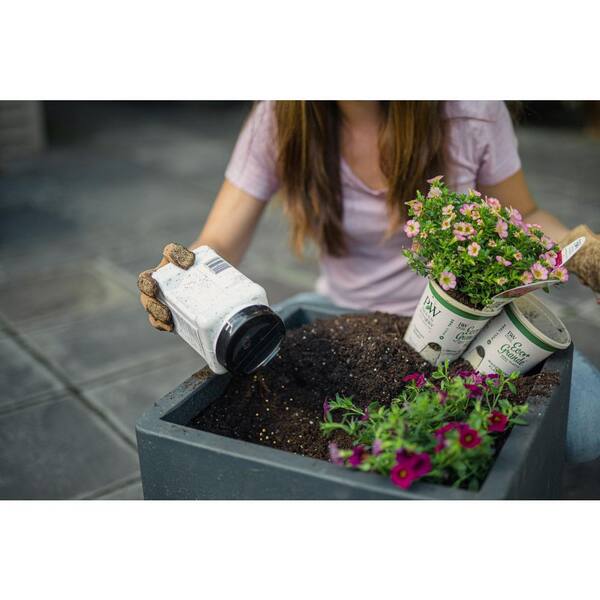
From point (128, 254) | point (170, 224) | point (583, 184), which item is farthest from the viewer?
point (583, 184)

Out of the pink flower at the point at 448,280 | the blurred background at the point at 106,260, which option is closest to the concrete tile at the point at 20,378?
the blurred background at the point at 106,260

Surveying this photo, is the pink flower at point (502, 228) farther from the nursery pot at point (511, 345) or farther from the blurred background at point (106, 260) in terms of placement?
the blurred background at point (106, 260)

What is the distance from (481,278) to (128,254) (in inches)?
117

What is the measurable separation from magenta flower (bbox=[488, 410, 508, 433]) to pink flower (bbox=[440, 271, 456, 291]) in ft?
0.69

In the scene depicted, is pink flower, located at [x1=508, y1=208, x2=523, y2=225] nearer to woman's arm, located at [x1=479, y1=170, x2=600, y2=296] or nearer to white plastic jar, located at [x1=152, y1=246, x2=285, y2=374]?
woman's arm, located at [x1=479, y1=170, x2=600, y2=296]

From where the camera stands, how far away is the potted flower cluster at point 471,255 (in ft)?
3.72

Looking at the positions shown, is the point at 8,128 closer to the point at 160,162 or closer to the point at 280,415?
the point at 160,162

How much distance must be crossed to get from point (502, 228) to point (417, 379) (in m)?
0.29

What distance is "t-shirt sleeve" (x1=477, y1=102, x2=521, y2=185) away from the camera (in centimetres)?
169

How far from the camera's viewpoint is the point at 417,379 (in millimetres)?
1264

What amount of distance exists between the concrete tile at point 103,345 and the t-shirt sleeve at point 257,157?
121 cm

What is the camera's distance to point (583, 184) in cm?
484

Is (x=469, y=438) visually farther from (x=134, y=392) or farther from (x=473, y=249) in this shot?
(x=134, y=392)

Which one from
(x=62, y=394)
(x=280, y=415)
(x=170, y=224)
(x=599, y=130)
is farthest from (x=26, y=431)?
(x=599, y=130)
